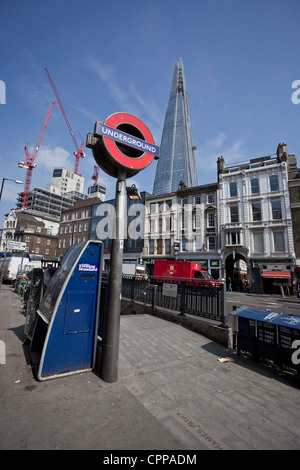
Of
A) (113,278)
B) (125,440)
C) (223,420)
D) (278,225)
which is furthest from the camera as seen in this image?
(278,225)

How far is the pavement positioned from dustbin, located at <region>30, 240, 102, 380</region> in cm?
23

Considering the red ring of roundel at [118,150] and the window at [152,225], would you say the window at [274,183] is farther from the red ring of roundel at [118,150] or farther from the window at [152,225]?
the red ring of roundel at [118,150]

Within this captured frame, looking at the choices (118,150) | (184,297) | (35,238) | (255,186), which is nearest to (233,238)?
(255,186)

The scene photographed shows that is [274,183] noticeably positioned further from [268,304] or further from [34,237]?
[34,237]

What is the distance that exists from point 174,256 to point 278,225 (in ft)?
51.3

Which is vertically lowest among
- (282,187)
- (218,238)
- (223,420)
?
(223,420)

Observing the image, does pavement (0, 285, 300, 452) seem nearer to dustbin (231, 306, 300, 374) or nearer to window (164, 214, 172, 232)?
dustbin (231, 306, 300, 374)

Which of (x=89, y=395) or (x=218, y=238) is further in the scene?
(x=218, y=238)

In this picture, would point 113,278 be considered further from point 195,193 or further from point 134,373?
point 195,193

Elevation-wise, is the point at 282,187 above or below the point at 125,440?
above

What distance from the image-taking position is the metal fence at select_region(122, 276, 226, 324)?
7.28m

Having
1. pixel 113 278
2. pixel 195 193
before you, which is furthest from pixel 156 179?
pixel 113 278
